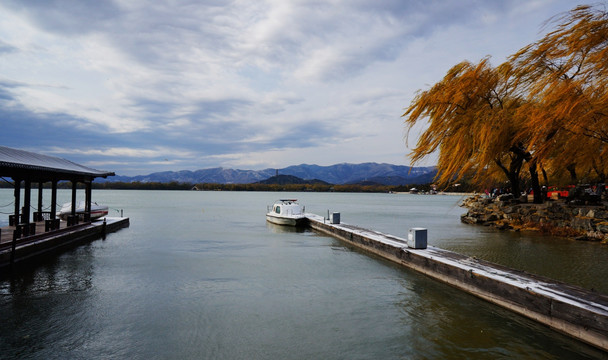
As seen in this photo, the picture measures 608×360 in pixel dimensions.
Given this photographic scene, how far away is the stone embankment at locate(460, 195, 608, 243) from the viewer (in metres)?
21.3

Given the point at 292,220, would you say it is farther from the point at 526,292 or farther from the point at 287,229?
the point at 526,292

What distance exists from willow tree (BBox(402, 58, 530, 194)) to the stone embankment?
4.04 m

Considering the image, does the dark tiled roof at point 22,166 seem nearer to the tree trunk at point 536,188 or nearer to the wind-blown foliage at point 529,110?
the wind-blown foliage at point 529,110

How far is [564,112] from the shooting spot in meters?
16.9

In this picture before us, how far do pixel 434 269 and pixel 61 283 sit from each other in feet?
41.7

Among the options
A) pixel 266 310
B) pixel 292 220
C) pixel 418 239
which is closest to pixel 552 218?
pixel 418 239

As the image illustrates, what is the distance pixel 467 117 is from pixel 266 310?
63.3 feet

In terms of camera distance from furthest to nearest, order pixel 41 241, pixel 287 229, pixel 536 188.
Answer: pixel 287 229 → pixel 536 188 → pixel 41 241

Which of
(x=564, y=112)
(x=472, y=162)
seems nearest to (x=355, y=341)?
(x=564, y=112)

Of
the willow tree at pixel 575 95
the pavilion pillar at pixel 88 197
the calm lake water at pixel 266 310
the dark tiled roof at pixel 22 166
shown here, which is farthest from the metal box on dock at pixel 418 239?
the pavilion pillar at pixel 88 197

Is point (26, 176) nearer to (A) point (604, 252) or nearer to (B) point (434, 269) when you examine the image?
(B) point (434, 269)

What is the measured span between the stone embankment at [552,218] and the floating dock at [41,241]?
2735 centimetres

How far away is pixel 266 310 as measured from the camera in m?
10.4

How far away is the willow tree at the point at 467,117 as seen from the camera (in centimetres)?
2355
